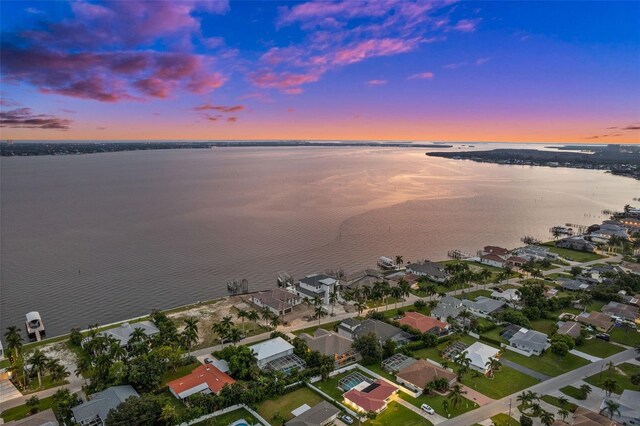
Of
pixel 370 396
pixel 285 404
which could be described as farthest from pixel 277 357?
pixel 370 396

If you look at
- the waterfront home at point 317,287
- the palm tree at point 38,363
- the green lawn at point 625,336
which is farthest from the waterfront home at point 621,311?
the palm tree at point 38,363

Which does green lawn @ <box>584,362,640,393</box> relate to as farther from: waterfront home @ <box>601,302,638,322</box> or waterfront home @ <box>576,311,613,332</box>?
waterfront home @ <box>601,302,638,322</box>

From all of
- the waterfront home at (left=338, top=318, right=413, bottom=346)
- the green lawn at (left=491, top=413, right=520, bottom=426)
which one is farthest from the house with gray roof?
the green lawn at (left=491, top=413, right=520, bottom=426)

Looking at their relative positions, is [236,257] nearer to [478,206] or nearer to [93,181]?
[478,206]

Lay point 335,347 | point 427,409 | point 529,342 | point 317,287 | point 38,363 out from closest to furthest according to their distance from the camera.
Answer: point 427,409
point 38,363
point 335,347
point 529,342
point 317,287

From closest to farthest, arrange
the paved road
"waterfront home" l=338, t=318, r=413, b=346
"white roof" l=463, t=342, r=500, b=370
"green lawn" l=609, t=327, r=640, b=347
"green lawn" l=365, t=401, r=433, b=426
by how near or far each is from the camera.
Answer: "green lawn" l=365, t=401, r=433, b=426
the paved road
"white roof" l=463, t=342, r=500, b=370
"waterfront home" l=338, t=318, r=413, b=346
"green lawn" l=609, t=327, r=640, b=347

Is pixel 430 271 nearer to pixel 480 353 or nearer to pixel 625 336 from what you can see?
pixel 480 353
